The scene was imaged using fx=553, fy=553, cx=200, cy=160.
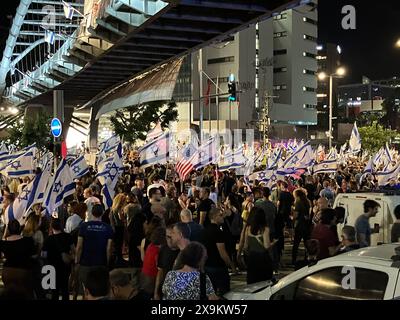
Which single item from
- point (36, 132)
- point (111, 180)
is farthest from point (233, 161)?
point (36, 132)

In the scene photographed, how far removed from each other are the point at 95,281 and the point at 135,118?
5396cm

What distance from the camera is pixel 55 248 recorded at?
7.48 m

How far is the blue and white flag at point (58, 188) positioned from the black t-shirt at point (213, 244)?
160 inches

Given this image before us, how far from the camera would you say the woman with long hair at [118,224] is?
376 inches

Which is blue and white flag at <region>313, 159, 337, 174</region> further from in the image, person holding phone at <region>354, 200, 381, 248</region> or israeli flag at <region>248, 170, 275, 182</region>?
person holding phone at <region>354, 200, 381, 248</region>

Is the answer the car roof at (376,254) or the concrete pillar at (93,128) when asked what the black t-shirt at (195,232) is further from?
the concrete pillar at (93,128)

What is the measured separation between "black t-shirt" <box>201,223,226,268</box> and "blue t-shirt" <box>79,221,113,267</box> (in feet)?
4.46

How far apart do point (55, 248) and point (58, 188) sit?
10.5 feet

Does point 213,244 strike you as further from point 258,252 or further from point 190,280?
point 190,280

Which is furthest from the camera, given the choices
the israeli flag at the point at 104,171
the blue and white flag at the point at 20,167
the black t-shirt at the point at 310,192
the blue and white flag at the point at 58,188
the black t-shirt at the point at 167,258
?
the black t-shirt at the point at 310,192

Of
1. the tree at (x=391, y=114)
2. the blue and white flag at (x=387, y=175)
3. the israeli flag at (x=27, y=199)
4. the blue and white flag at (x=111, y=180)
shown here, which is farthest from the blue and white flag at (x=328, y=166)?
the tree at (x=391, y=114)

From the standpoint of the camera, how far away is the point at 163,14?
57.5 feet

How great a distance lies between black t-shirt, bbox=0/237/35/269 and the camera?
21.5ft
